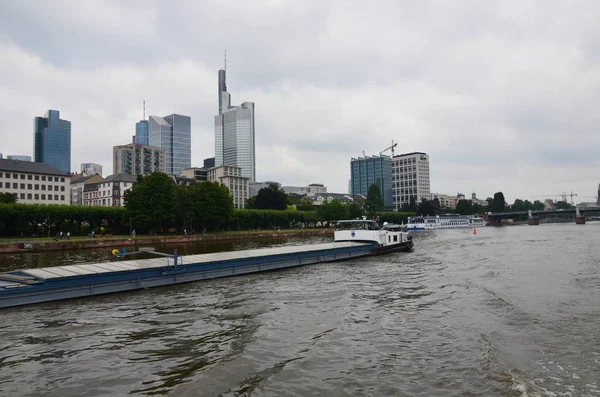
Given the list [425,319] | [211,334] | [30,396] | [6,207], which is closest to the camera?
[30,396]

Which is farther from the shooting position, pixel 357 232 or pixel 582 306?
pixel 357 232

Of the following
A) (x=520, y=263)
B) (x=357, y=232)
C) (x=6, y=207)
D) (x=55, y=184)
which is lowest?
(x=520, y=263)

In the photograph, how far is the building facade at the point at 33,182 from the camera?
13075 cm

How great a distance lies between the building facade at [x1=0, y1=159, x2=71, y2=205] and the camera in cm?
13075

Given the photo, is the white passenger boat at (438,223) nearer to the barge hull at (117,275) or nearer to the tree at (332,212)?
the tree at (332,212)

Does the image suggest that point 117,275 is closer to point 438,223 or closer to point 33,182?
point 33,182

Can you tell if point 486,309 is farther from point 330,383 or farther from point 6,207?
point 6,207

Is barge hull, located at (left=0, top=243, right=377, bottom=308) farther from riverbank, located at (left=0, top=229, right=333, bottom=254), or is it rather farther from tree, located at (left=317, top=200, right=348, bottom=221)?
tree, located at (left=317, top=200, right=348, bottom=221)

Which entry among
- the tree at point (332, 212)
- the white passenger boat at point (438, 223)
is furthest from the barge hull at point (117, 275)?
the white passenger boat at point (438, 223)

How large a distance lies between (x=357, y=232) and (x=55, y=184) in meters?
133

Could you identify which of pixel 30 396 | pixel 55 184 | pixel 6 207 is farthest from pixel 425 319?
pixel 55 184

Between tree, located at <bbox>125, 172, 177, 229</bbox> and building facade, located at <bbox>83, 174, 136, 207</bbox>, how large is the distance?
80.1 meters

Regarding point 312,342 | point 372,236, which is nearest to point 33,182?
point 372,236

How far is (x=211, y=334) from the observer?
16125 millimetres
